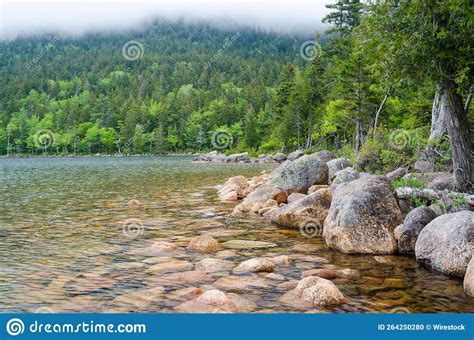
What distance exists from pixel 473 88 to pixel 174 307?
13150mm

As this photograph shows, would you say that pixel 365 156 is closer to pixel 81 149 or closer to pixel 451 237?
pixel 451 237

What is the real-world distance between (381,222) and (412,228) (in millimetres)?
759

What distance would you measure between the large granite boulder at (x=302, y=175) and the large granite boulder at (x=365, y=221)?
724cm

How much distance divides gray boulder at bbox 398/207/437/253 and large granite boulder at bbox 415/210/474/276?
1.90 feet

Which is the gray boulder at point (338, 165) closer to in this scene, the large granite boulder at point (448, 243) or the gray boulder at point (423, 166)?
the gray boulder at point (423, 166)

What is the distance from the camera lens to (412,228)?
33.8 ft

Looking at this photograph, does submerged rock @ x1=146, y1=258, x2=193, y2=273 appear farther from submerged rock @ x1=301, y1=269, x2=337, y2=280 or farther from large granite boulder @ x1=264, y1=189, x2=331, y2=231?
large granite boulder @ x1=264, y1=189, x2=331, y2=231

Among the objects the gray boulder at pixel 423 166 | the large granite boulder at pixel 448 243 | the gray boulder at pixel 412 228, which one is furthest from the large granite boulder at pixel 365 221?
the gray boulder at pixel 423 166

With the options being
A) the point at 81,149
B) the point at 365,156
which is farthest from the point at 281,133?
the point at 81,149

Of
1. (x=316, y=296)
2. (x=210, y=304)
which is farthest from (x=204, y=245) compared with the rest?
(x=316, y=296)

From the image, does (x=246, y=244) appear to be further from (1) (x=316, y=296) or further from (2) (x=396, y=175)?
(2) (x=396, y=175)

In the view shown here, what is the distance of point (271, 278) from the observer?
8.52 meters

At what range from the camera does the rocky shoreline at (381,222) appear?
8.45 metres

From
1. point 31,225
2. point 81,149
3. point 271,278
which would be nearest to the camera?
point 271,278
